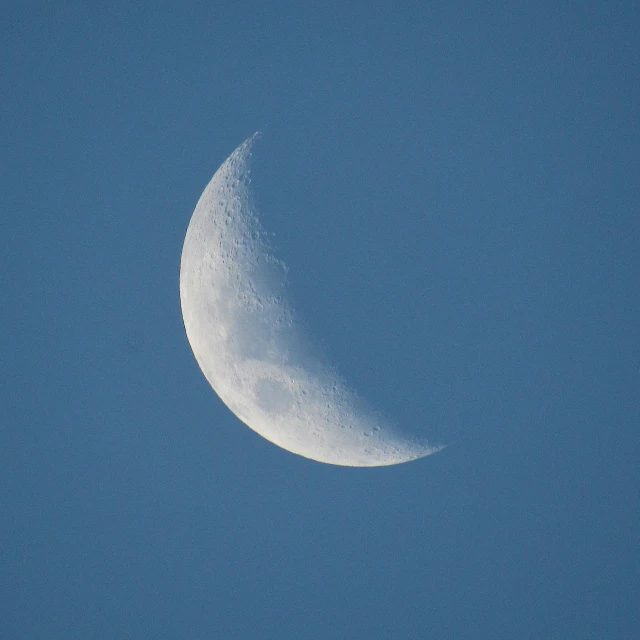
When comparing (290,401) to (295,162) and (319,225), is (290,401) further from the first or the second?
(295,162)

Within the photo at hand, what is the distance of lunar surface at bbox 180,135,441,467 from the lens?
4.18 m

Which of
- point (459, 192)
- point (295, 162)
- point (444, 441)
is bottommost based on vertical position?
point (444, 441)

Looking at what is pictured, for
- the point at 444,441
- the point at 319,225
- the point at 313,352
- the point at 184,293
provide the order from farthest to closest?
the point at 184,293 → the point at 444,441 → the point at 313,352 → the point at 319,225

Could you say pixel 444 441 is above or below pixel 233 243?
below

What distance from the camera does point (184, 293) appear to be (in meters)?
4.80

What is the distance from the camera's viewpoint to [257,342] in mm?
4246

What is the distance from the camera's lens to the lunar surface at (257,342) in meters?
4.18

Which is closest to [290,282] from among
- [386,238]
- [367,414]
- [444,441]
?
[386,238]

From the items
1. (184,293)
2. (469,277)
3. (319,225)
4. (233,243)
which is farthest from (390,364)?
(184,293)

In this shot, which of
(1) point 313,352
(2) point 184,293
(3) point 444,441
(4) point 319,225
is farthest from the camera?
(2) point 184,293

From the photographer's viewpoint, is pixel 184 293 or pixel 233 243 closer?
pixel 233 243

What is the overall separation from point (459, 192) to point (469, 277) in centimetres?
55

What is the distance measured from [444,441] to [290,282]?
1646 millimetres

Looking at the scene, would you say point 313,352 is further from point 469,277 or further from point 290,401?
point 469,277
